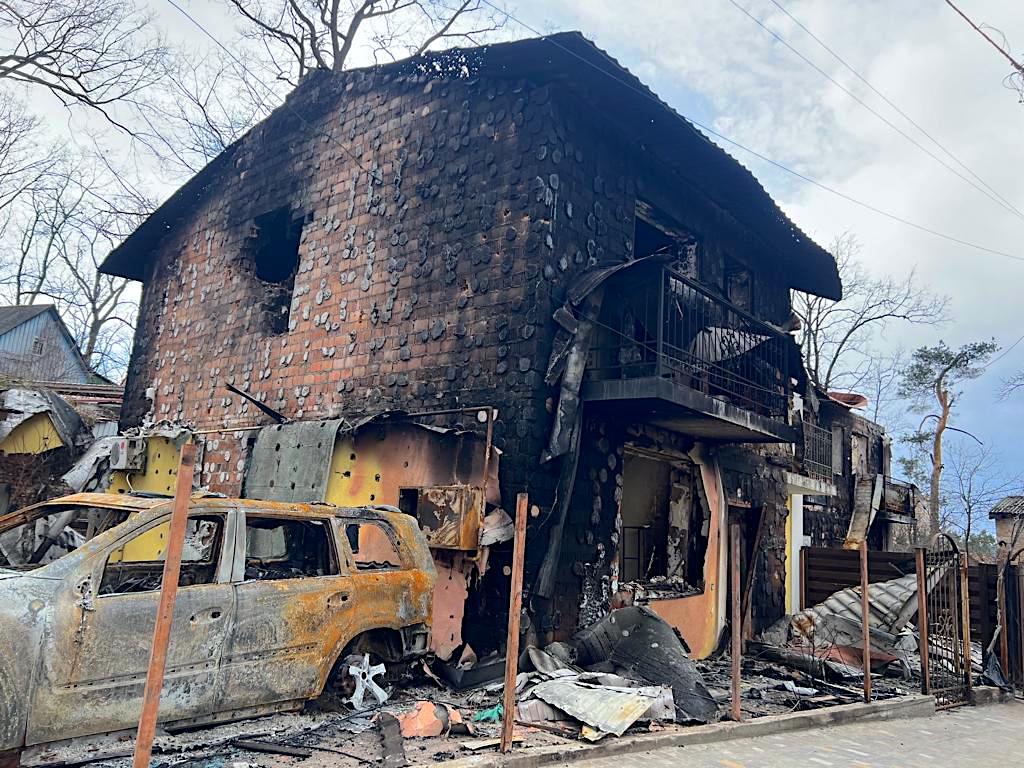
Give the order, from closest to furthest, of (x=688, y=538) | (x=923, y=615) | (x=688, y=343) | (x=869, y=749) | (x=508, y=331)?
(x=869, y=749)
(x=508, y=331)
(x=923, y=615)
(x=688, y=343)
(x=688, y=538)

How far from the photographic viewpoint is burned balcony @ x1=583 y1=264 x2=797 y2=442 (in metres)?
8.41

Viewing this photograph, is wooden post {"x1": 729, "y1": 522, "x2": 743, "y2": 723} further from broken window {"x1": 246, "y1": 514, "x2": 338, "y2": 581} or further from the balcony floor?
broken window {"x1": 246, "y1": 514, "x2": 338, "y2": 581}

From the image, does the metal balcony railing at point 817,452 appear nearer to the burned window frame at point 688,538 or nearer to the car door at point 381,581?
the burned window frame at point 688,538

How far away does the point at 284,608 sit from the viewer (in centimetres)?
564

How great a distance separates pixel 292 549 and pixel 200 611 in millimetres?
1352

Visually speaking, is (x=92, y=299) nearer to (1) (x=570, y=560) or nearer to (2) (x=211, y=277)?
(2) (x=211, y=277)

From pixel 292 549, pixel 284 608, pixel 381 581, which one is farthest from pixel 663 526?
pixel 284 608

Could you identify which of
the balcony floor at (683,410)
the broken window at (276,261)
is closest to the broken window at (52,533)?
the balcony floor at (683,410)

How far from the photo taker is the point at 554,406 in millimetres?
8305

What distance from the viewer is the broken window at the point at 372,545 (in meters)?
6.69

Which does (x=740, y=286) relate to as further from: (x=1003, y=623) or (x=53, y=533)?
(x=53, y=533)

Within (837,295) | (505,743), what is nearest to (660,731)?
(505,743)

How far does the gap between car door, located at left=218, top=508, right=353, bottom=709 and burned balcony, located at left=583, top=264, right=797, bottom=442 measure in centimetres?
353

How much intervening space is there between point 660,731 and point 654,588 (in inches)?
168
